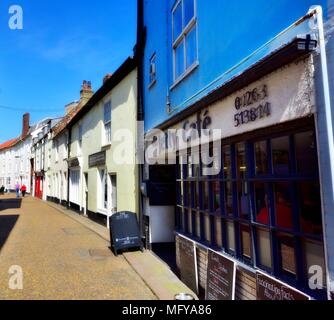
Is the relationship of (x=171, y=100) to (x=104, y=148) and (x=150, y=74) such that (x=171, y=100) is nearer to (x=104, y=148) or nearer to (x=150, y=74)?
(x=150, y=74)

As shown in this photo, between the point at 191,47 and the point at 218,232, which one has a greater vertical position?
the point at 191,47

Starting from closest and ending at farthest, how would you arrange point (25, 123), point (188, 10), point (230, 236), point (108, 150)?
point (230, 236) < point (188, 10) < point (108, 150) < point (25, 123)

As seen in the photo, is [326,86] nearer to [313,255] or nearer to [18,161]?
[313,255]

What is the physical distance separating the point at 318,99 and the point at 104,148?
1060 centimetres

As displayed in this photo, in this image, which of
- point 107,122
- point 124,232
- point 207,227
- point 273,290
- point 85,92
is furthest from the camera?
point 85,92

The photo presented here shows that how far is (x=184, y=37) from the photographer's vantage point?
5910 mm

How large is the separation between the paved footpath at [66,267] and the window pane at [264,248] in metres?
2.21

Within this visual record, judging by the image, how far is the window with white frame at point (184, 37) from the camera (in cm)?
547

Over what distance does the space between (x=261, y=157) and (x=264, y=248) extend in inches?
40.8

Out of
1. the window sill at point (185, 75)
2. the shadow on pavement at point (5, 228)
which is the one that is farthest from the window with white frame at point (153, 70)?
the shadow on pavement at point (5, 228)

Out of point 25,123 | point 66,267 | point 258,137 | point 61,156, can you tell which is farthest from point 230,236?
point 25,123

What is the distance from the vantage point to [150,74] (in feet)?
27.1

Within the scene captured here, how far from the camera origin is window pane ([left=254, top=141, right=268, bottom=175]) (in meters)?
3.60

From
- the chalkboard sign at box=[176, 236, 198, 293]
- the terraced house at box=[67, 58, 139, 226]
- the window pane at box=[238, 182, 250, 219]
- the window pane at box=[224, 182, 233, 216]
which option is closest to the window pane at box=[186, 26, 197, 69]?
the window pane at box=[224, 182, 233, 216]
